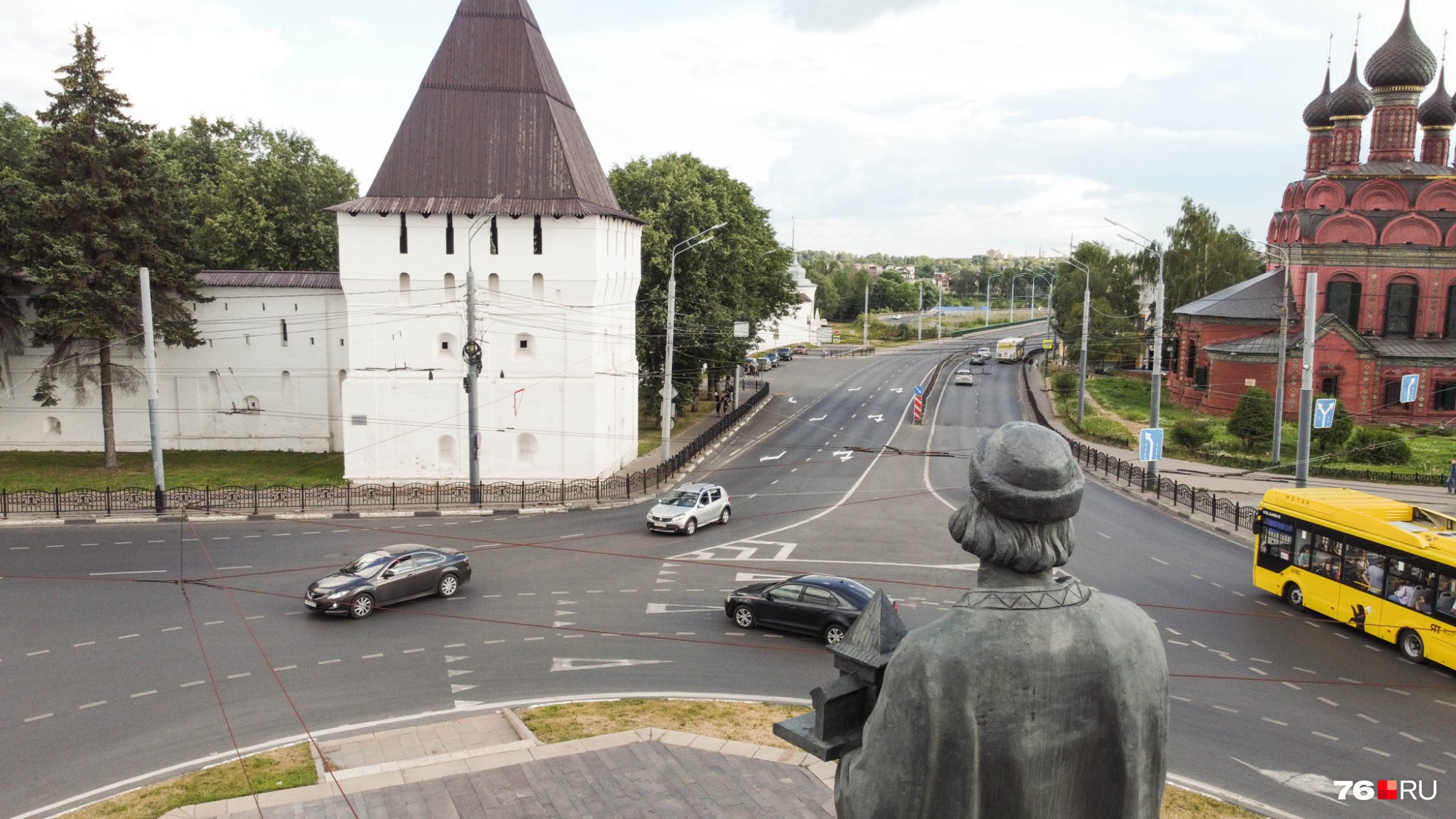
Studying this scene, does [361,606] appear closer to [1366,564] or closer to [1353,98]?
[1366,564]

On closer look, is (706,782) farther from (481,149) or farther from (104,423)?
(104,423)

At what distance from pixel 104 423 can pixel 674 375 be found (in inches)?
869

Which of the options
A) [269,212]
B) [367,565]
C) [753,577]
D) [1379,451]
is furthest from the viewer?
[269,212]

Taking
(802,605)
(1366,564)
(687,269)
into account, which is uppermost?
(687,269)

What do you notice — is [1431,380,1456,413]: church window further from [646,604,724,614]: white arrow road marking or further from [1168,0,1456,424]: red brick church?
[646,604,724,614]: white arrow road marking

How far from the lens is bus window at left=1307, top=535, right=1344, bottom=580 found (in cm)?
1936

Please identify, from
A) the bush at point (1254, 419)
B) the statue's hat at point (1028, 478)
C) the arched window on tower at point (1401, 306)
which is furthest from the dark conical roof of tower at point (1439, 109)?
the statue's hat at point (1028, 478)

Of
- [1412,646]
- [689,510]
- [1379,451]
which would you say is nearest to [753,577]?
[689,510]

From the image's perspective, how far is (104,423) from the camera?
35.1 meters

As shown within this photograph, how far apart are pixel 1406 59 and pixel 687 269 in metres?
38.4

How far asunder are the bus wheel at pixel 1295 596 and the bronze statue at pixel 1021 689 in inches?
769

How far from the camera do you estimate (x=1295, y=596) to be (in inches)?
811

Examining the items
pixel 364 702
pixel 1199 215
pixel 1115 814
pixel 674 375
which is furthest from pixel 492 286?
pixel 1199 215

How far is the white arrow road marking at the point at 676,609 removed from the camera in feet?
65.0
